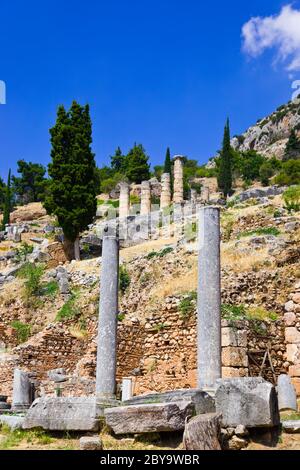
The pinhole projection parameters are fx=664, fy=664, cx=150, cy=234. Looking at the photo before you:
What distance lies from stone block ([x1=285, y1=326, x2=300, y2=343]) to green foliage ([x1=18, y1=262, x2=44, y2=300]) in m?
14.1

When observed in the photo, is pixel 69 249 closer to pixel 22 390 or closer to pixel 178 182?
pixel 22 390

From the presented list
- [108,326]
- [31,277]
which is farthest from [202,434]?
[31,277]

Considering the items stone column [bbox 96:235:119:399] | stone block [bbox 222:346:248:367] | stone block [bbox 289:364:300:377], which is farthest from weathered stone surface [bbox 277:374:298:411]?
stone column [bbox 96:235:119:399]

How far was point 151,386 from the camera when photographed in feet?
63.1

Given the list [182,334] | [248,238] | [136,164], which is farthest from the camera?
[136,164]

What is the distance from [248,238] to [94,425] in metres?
17.7

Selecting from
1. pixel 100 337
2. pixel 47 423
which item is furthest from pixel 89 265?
pixel 47 423

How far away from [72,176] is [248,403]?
3112cm

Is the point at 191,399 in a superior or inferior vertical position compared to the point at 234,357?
inferior

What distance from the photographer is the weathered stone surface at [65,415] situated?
11383mm

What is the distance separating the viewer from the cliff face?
4936 inches

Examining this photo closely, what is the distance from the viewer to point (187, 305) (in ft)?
63.7

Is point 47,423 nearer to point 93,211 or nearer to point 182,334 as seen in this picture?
point 182,334
